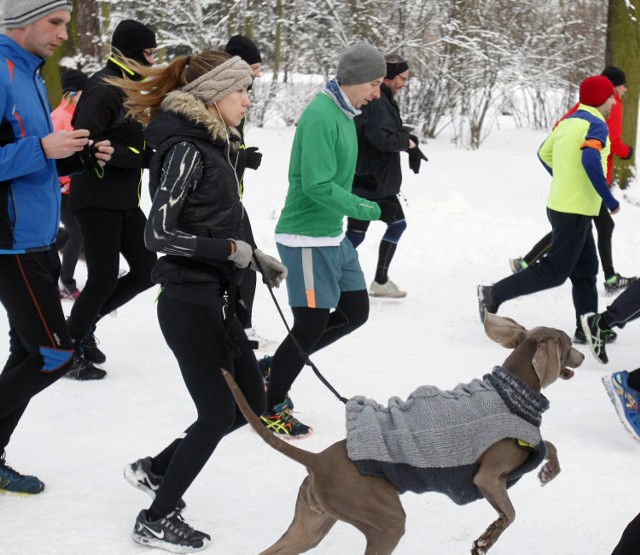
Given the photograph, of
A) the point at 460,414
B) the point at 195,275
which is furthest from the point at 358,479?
the point at 195,275

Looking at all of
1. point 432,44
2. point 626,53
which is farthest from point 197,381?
point 432,44

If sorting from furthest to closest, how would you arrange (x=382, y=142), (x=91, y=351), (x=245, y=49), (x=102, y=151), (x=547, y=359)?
(x=382, y=142), (x=245, y=49), (x=91, y=351), (x=102, y=151), (x=547, y=359)

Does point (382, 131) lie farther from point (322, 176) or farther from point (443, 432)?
point (443, 432)

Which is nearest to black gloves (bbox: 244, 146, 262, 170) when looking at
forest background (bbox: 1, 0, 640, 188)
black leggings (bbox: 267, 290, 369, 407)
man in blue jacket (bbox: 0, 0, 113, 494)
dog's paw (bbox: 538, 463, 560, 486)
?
black leggings (bbox: 267, 290, 369, 407)

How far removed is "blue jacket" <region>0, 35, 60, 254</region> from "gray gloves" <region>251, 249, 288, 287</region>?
87cm

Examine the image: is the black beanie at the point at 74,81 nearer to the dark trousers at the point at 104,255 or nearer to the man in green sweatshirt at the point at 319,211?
the dark trousers at the point at 104,255

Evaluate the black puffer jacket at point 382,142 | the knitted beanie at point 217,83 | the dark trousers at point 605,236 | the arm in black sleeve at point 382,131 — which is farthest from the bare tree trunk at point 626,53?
the knitted beanie at point 217,83

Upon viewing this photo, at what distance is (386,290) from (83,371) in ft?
10.1

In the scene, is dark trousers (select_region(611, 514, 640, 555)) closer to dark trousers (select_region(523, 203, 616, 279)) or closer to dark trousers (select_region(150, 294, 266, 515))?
dark trousers (select_region(150, 294, 266, 515))

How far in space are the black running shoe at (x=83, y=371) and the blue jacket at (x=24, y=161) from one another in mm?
1935

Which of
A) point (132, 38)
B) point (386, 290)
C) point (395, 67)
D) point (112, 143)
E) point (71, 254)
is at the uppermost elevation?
point (132, 38)

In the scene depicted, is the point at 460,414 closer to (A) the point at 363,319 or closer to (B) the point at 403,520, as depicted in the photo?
(B) the point at 403,520

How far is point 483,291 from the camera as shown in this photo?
21.8 feet

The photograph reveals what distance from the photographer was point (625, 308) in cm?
555
